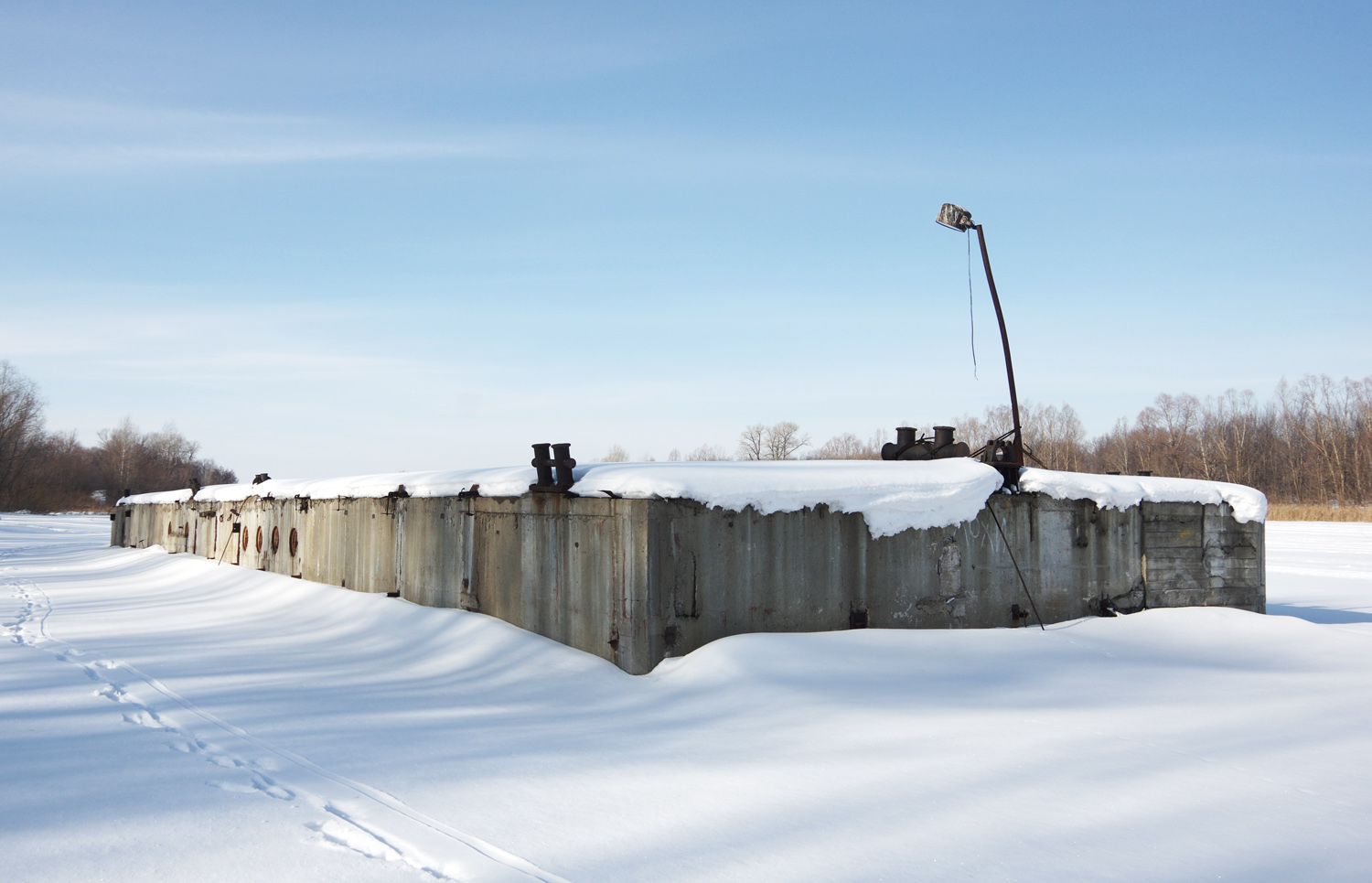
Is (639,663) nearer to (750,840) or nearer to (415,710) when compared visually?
(415,710)

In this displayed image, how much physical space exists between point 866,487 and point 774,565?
118 centimetres

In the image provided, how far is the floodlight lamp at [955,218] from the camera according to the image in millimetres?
11148

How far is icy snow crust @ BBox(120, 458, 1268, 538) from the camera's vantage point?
7859mm

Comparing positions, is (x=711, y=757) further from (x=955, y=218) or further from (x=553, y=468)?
(x=955, y=218)

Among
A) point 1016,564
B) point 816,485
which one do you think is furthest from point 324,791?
point 1016,564

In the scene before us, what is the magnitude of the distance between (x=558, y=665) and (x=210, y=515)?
50.4ft

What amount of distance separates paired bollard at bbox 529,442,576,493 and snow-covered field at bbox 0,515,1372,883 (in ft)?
4.77

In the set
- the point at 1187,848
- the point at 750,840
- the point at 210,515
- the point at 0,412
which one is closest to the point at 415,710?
the point at 750,840

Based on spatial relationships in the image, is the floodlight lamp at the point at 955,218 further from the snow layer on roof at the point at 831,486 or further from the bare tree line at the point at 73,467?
the bare tree line at the point at 73,467

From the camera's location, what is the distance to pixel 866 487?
839 cm

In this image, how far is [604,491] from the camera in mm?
Answer: 7914

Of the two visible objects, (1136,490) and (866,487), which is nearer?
(866,487)

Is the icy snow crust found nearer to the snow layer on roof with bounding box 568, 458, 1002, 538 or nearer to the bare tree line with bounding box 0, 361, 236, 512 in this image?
the snow layer on roof with bounding box 568, 458, 1002, 538

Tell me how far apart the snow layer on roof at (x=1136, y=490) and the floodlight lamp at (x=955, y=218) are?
333 cm
